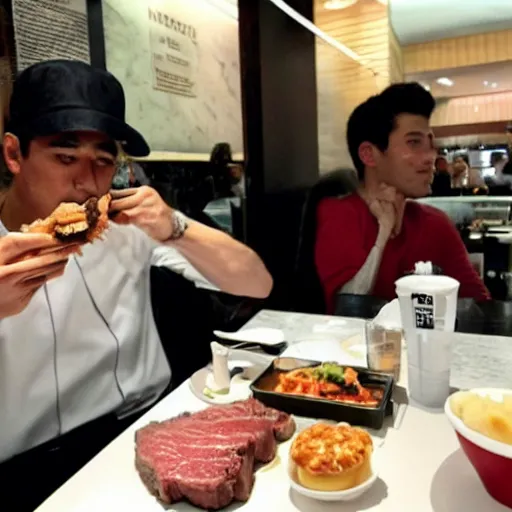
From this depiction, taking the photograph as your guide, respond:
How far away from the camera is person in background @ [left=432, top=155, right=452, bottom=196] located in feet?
10.0

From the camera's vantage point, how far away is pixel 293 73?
3104 mm

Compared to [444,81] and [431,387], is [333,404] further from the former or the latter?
[444,81]

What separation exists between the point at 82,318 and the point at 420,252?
6.13 feet

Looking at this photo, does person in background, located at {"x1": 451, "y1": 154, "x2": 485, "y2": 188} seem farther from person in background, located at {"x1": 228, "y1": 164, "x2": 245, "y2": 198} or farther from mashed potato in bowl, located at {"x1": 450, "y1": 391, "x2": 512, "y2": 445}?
mashed potato in bowl, located at {"x1": 450, "y1": 391, "x2": 512, "y2": 445}

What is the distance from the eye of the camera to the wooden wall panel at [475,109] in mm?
3125

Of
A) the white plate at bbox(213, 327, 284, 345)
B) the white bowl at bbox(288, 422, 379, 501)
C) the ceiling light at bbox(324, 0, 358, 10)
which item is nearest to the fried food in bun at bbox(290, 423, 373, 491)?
the white bowl at bbox(288, 422, 379, 501)

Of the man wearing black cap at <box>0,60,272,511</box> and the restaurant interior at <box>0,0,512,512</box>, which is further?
the man wearing black cap at <box>0,60,272,511</box>

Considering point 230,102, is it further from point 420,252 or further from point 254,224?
point 420,252

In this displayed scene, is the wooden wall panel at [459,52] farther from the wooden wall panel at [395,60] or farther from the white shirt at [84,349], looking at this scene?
the white shirt at [84,349]

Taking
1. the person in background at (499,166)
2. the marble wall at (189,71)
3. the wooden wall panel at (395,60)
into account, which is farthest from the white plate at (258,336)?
the wooden wall panel at (395,60)

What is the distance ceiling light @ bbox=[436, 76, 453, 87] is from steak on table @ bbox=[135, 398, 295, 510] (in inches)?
114

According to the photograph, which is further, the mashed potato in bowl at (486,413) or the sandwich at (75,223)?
the sandwich at (75,223)

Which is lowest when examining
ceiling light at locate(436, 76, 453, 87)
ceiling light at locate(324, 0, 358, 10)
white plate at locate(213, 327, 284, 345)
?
white plate at locate(213, 327, 284, 345)

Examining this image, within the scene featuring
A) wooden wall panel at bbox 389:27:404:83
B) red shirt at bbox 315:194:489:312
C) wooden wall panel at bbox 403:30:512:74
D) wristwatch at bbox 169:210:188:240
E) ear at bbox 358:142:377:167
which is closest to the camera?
wristwatch at bbox 169:210:188:240
